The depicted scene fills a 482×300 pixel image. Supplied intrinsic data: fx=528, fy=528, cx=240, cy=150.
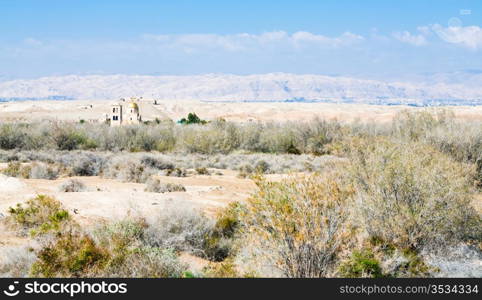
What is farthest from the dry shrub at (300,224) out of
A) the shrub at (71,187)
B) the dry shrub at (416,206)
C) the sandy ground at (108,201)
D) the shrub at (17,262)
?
the shrub at (71,187)

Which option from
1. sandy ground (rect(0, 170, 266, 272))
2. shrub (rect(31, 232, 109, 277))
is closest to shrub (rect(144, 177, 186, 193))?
sandy ground (rect(0, 170, 266, 272))

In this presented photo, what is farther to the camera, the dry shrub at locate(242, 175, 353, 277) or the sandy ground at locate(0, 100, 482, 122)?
the sandy ground at locate(0, 100, 482, 122)

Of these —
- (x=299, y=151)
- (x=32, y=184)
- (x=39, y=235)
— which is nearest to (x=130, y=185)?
(x=32, y=184)

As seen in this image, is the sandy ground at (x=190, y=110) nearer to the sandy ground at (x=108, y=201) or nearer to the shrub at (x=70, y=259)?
the sandy ground at (x=108, y=201)

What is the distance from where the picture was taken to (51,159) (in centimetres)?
2588

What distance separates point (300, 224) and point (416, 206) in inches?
149

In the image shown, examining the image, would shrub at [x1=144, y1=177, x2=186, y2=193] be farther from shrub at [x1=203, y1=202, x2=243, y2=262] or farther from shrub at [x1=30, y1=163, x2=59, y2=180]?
shrub at [x1=203, y1=202, x2=243, y2=262]

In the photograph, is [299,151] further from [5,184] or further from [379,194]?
[379,194]

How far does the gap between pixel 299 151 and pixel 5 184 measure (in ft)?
88.2

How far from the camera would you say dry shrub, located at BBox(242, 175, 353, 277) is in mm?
7352

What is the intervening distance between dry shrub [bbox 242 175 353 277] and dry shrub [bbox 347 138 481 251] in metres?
2.50

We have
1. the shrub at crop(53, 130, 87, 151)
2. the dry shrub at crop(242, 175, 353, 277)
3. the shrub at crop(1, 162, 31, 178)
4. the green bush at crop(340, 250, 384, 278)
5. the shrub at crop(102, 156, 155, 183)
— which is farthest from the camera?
the shrub at crop(53, 130, 87, 151)

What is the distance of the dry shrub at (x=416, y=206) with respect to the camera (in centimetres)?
998

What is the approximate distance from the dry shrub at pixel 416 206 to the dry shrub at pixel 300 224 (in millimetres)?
2500
